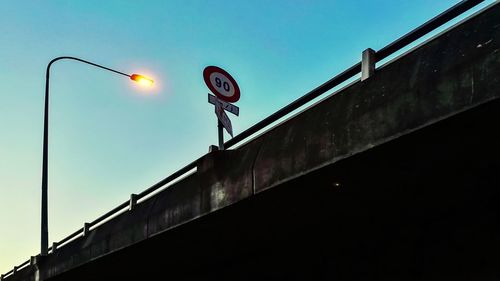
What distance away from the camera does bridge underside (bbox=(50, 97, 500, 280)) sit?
6684mm

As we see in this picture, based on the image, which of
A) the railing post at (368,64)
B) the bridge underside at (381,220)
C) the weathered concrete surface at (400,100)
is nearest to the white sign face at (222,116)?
the bridge underside at (381,220)

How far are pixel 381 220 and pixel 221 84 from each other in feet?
12.9

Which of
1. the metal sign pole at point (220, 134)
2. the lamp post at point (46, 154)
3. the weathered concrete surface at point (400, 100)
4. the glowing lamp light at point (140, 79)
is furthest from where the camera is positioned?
the glowing lamp light at point (140, 79)

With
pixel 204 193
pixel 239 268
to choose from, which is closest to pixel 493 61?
pixel 204 193

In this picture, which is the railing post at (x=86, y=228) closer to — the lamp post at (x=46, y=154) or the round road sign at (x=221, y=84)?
the lamp post at (x=46, y=154)

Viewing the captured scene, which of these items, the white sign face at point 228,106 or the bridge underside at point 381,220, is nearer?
the bridge underside at point 381,220

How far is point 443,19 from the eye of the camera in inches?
248

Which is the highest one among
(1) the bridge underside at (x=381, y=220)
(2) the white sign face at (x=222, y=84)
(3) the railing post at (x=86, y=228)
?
(2) the white sign face at (x=222, y=84)

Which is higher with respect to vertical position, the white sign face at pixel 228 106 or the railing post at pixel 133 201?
the white sign face at pixel 228 106

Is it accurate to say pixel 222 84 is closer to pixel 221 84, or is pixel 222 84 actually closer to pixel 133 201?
pixel 221 84

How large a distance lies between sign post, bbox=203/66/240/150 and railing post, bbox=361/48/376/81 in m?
3.73

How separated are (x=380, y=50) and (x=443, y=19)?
3.20ft

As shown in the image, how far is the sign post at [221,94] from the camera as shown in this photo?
10273 mm

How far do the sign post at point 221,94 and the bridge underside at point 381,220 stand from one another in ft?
5.88
